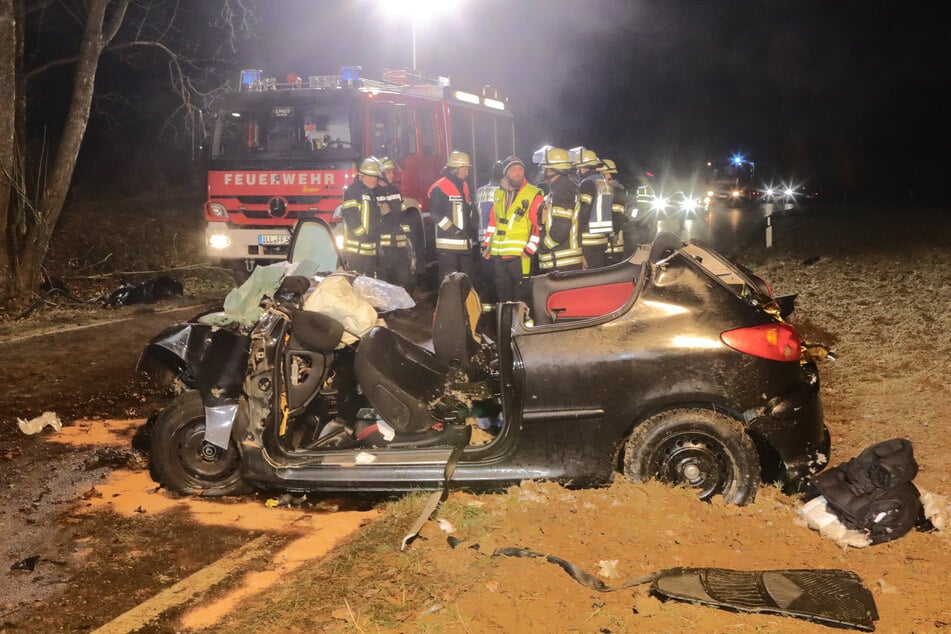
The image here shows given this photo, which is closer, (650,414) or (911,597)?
(911,597)

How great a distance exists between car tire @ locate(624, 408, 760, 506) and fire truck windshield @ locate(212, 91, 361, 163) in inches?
292

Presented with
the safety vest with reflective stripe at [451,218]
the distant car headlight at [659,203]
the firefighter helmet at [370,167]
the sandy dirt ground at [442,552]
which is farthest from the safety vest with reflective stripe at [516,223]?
the distant car headlight at [659,203]

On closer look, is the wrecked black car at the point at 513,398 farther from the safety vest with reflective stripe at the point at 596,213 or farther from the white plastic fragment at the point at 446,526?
the safety vest with reflective stripe at the point at 596,213

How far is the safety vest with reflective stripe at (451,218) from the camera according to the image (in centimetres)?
877

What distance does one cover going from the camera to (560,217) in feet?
25.4

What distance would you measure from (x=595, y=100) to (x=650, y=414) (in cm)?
5211

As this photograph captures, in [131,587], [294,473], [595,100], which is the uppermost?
[595,100]

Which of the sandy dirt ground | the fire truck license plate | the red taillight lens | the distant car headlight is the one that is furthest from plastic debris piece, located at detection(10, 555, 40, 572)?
the distant car headlight

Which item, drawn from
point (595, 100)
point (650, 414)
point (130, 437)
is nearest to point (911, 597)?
point (650, 414)

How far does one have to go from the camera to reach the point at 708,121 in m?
60.6

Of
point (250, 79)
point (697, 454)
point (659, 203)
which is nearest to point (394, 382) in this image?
point (697, 454)

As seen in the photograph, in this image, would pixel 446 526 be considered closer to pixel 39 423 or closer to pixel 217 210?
pixel 39 423

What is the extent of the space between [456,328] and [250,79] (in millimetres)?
8007

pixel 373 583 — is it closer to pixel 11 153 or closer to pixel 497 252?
pixel 497 252
